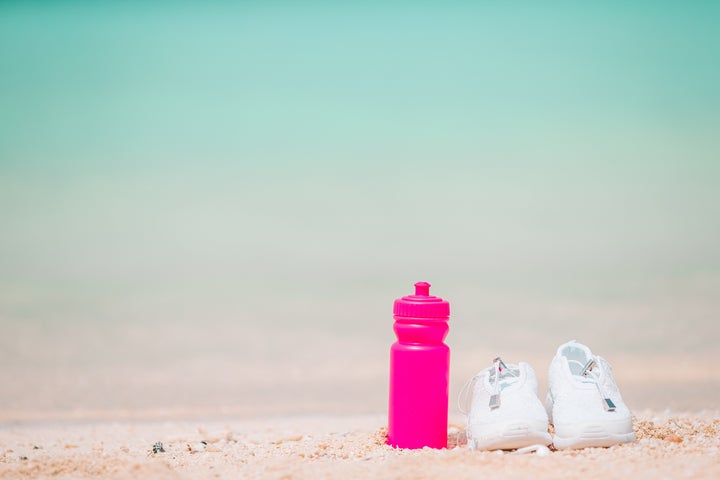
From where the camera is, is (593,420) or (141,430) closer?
(593,420)

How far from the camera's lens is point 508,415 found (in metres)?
2.72

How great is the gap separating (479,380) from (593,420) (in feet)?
1.53

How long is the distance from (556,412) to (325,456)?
0.87 m

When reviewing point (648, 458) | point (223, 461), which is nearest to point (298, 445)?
point (223, 461)

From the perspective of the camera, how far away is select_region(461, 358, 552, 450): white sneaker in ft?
8.84

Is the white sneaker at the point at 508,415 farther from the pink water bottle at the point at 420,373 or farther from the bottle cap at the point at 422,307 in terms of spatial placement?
the bottle cap at the point at 422,307

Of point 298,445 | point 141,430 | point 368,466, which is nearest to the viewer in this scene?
point 368,466

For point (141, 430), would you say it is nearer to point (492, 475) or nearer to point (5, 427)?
point (5, 427)

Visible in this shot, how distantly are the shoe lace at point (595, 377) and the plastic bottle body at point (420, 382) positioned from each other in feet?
1.70

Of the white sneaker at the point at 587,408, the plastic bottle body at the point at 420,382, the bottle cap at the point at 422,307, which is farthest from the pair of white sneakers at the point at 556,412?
the bottle cap at the point at 422,307

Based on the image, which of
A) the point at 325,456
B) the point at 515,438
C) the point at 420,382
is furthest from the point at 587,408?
the point at 325,456

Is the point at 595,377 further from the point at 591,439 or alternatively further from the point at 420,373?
the point at 420,373

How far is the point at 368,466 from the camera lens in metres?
2.63

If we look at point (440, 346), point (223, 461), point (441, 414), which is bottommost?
point (223, 461)
